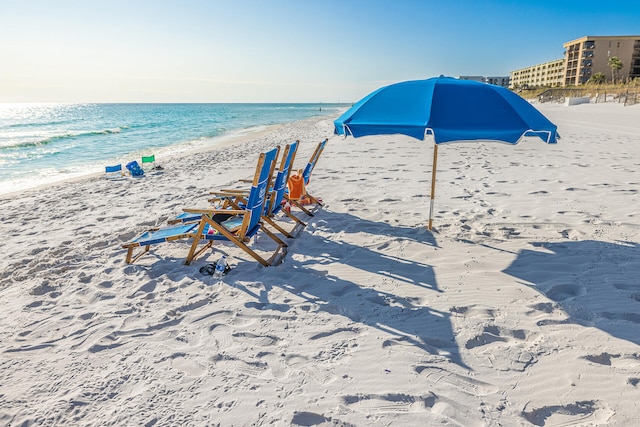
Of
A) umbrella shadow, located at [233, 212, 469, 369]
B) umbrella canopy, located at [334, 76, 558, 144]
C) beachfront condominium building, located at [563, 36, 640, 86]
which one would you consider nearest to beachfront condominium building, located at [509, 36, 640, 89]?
beachfront condominium building, located at [563, 36, 640, 86]

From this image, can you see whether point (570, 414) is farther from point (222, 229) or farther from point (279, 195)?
point (279, 195)

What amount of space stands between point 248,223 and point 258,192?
1.15 feet

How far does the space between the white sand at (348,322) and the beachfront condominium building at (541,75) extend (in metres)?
87.9

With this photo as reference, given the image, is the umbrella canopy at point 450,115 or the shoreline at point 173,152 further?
the shoreline at point 173,152

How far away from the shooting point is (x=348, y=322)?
3033mm

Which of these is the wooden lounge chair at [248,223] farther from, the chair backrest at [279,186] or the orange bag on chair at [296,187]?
the orange bag on chair at [296,187]

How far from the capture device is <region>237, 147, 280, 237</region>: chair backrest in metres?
4.02

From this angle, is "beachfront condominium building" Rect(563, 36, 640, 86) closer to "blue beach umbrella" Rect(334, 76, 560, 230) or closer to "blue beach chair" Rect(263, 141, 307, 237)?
"blue beach umbrella" Rect(334, 76, 560, 230)

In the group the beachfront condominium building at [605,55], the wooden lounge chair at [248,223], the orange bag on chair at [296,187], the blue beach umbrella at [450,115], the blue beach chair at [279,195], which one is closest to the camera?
the blue beach umbrella at [450,115]

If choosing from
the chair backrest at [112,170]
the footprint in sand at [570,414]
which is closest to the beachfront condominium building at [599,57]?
the chair backrest at [112,170]

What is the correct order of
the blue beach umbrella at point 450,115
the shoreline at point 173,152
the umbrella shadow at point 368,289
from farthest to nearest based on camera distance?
the shoreline at point 173,152, the blue beach umbrella at point 450,115, the umbrella shadow at point 368,289

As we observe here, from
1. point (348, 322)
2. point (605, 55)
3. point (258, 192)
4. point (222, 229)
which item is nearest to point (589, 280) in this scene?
point (348, 322)

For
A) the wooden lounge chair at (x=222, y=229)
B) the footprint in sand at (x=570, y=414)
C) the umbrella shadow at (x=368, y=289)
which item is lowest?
the footprint in sand at (x=570, y=414)

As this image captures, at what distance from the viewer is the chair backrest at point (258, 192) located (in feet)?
13.2
